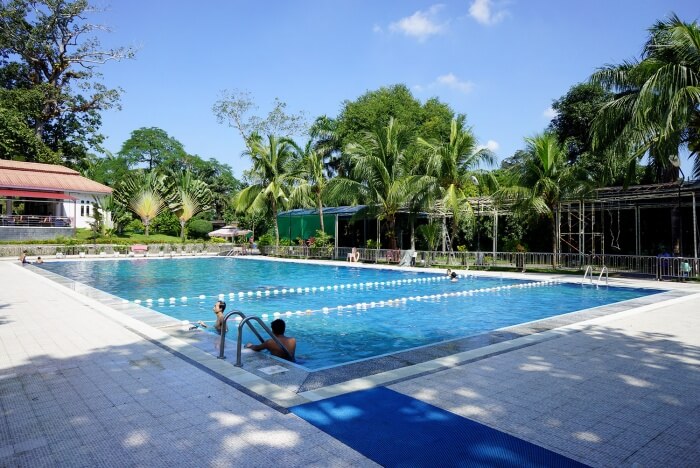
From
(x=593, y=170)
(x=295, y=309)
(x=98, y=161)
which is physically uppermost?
(x=98, y=161)

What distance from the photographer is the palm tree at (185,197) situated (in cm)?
4331

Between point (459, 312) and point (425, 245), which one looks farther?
point (425, 245)

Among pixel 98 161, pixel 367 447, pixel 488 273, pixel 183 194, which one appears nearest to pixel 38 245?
pixel 183 194

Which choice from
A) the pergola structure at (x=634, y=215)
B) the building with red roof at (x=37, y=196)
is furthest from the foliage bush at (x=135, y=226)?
the pergola structure at (x=634, y=215)

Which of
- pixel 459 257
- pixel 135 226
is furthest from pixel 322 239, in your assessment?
pixel 135 226

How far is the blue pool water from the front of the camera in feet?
31.3

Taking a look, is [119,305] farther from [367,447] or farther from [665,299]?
[665,299]

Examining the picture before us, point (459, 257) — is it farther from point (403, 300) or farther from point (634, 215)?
point (403, 300)

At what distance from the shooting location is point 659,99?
1395 centimetres

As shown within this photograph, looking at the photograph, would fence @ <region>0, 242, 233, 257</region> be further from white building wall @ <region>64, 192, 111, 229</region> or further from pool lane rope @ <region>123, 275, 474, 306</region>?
pool lane rope @ <region>123, 275, 474, 306</region>

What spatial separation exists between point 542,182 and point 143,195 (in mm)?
34584

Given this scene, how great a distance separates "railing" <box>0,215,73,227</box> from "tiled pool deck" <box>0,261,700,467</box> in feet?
99.5

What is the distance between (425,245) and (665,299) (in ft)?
52.9

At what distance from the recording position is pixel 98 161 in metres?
62.9
